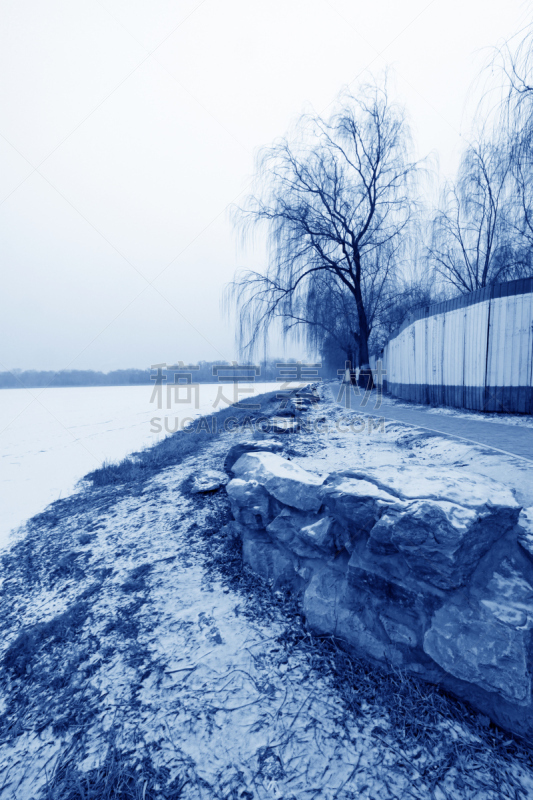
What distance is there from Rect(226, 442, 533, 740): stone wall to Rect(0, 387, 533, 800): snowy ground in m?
0.15

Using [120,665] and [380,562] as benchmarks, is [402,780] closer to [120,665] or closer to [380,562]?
[380,562]

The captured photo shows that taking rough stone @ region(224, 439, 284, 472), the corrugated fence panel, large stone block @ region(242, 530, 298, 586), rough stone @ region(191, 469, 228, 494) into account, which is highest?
the corrugated fence panel

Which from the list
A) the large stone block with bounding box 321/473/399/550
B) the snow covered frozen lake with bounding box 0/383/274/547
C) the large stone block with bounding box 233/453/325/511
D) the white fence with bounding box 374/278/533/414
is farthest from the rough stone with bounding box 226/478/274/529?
the white fence with bounding box 374/278/533/414

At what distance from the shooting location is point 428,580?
6.41ft

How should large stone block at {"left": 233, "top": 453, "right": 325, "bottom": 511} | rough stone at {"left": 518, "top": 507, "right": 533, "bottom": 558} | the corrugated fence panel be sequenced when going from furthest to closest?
the corrugated fence panel < large stone block at {"left": 233, "top": 453, "right": 325, "bottom": 511} < rough stone at {"left": 518, "top": 507, "right": 533, "bottom": 558}

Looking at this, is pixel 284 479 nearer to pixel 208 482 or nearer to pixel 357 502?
pixel 357 502

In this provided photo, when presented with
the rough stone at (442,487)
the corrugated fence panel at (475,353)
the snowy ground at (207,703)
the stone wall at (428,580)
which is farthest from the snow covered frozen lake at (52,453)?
the corrugated fence panel at (475,353)

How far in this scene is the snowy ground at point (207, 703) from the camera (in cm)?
160

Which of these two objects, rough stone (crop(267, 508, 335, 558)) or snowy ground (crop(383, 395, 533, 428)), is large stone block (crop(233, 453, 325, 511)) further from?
snowy ground (crop(383, 395, 533, 428))

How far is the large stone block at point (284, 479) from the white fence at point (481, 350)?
15.6 ft

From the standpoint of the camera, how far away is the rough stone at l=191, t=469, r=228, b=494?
14.8ft

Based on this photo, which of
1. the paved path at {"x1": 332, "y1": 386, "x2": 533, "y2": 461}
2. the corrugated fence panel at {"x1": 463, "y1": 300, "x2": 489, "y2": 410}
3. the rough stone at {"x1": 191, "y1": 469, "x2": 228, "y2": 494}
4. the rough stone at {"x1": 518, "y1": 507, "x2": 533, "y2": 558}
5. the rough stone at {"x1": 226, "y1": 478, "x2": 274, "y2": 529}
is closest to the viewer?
the rough stone at {"x1": 518, "y1": 507, "x2": 533, "y2": 558}

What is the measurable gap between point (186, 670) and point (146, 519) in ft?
7.43

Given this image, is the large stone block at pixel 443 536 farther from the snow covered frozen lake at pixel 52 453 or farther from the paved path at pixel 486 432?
the snow covered frozen lake at pixel 52 453
